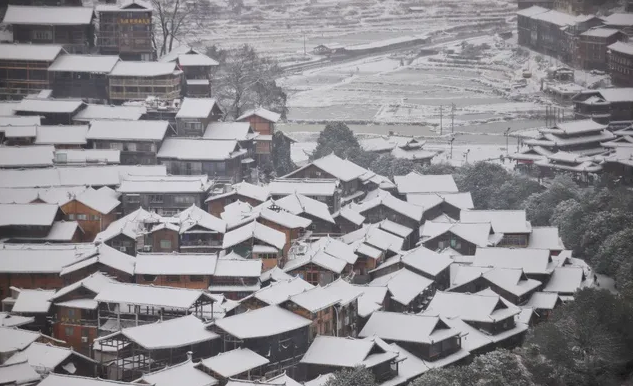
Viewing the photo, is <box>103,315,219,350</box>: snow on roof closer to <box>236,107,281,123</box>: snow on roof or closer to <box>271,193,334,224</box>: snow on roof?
<box>271,193,334,224</box>: snow on roof

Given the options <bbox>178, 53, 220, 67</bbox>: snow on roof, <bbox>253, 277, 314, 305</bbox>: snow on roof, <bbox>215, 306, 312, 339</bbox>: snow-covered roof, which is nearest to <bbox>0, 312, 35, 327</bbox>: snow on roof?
<bbox>215, 306, 312, 339</bbox>: snow-covered roof

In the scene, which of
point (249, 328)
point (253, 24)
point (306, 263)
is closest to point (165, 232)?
A: point (306, 263)

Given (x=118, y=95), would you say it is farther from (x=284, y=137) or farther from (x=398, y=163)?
(x=398, y=163)

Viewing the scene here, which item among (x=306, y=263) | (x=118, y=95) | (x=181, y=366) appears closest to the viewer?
(x=181, y=366)

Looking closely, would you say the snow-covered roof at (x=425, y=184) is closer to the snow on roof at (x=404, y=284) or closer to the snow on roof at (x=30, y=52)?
the snow on roof at (x=404, y=284)

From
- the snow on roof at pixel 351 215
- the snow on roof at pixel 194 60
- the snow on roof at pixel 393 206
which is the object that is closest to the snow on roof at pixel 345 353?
the snow on roof at pixel 351 215

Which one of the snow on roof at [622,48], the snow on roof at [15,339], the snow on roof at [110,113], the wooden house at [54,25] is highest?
the wooden house at [54,25]
